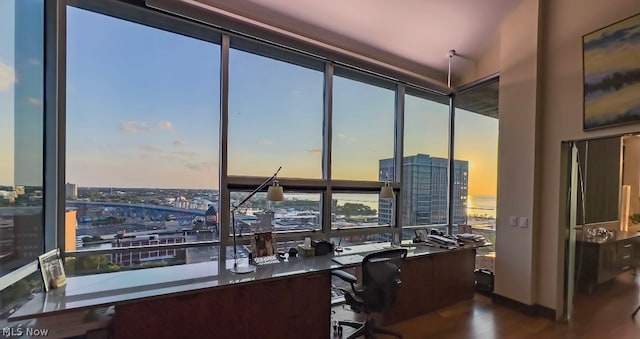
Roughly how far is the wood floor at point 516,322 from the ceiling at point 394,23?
3.26 m

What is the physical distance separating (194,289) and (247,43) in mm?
2603

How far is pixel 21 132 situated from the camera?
7.48 feet

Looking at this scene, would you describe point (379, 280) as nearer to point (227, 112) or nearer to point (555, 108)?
point (227, 112)

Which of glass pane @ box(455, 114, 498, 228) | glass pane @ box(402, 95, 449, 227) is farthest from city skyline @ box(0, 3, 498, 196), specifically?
glass pane @ box(402, 95, 449, 227)

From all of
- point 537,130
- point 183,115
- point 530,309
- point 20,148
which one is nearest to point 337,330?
point 530,309

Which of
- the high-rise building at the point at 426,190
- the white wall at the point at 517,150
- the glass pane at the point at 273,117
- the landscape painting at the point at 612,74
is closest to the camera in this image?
the landscape painting at the point at 612,74

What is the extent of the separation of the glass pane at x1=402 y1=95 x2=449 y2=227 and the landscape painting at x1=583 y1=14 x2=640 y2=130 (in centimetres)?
204

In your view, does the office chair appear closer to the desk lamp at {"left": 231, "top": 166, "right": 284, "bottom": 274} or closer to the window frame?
the desk lamp at {"left": 231, "top": 166, "right": 284, "bottom": 274}

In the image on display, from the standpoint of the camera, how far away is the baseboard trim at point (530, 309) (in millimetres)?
3443

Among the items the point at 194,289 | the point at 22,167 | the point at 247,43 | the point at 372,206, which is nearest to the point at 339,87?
the point at 247,43

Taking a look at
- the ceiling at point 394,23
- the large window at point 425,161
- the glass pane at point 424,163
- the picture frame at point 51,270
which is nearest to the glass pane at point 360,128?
the glass pane at point 424,163

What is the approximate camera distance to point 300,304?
2705mm

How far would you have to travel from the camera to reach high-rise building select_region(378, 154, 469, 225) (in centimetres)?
455

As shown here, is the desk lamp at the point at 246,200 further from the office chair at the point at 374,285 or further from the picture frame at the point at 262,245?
the office chair at the point at 374,285
